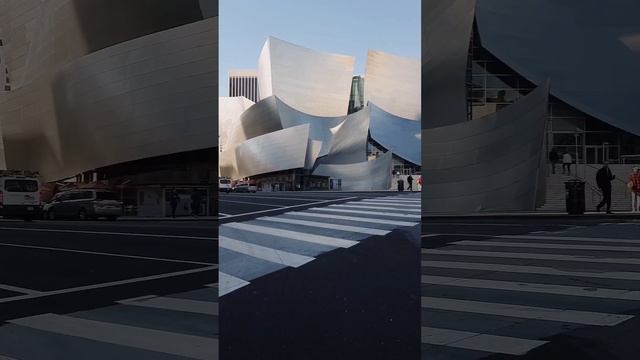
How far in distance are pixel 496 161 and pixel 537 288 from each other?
15.5 metres

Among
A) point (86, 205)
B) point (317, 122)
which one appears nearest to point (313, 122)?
point (317, 122)

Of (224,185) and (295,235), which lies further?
(224,185)

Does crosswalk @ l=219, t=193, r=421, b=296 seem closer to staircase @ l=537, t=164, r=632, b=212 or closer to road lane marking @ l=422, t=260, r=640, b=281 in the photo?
road lane marking @ l=422, t=260, r=640, b=281

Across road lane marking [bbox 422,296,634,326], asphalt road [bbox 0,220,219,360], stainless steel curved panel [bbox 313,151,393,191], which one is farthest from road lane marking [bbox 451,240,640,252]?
stainless steel curved panel [bbox 313,151,393,191]

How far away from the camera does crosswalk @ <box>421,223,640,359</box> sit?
457cm

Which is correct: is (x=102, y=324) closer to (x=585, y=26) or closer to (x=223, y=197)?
(x=223, y=197)

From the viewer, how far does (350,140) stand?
286cm

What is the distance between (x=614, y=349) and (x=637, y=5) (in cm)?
2930

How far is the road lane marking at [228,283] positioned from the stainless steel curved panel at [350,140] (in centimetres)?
67

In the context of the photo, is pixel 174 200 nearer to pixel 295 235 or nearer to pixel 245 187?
pixel 245 187

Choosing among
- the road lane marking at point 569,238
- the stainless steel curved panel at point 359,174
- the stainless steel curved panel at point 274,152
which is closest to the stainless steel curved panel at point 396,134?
the stainless steel curved panel at point 359,174

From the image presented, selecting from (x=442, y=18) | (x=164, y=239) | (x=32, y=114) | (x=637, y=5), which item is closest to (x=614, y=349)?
(x=164, y=239)

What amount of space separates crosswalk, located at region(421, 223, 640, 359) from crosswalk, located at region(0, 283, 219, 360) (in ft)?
6.00

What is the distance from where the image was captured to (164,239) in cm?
782
